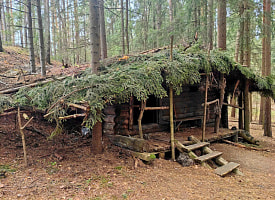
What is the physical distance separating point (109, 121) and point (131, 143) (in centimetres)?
132

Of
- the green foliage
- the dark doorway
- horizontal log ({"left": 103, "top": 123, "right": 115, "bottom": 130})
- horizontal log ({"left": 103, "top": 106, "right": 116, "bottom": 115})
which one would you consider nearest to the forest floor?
horizontal log ({"left": 103, "top": 123, "right": 115, "bottom": 130})

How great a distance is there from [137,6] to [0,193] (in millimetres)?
19304

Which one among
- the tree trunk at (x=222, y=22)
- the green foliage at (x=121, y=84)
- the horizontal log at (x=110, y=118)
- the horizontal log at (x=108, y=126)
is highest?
the tree trunk at (x=222, y=22)

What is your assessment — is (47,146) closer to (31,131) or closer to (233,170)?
(31,131)

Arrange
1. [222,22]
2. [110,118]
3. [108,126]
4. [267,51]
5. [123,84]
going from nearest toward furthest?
[123,84]
[110,118]
[108,126]
[222,22]
[267,51]

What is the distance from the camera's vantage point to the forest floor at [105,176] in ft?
13.8

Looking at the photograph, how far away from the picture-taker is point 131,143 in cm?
620

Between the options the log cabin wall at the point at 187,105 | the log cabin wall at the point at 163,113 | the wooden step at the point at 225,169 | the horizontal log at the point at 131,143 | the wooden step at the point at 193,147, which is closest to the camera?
the wooden step at the point at 225,169

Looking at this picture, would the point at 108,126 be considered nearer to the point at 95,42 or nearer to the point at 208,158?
the point at 95,42

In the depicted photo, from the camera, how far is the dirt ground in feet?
13.8

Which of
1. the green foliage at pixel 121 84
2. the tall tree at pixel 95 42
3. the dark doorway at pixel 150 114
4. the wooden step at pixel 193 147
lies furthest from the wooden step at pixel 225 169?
the tall tree at pixel 95 42

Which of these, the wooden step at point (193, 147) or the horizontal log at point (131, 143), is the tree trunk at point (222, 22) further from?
the horizontal log at point (131, 143)

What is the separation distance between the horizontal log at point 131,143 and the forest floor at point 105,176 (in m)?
0.25

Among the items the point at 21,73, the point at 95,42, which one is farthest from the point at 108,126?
the point at 21,73
